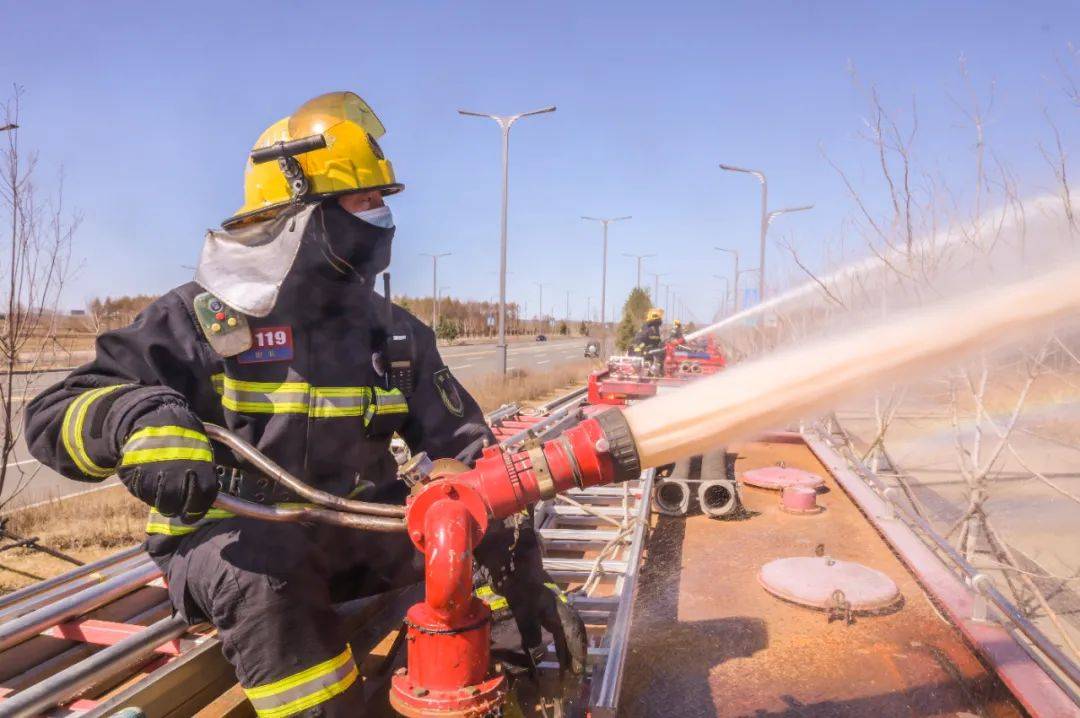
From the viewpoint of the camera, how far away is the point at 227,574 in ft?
6.79

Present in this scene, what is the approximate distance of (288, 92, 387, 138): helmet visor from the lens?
2.60 m

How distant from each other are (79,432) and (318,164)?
1102mm

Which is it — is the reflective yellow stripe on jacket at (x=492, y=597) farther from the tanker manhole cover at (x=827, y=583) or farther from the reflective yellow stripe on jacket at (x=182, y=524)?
the tanker manhole cover at (x=827, y=583)

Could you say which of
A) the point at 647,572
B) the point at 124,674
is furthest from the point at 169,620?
the point at 647,572

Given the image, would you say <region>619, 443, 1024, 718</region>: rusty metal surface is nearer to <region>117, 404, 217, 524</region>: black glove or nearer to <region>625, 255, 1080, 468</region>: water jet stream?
<region>625, 255, 1080, 468</region>: water jet stream

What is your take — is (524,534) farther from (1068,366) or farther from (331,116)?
(1068,366)

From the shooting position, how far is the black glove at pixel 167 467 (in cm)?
185

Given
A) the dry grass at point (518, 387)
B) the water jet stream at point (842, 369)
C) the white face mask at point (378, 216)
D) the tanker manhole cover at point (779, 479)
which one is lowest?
the dry grass at point (518, 387)

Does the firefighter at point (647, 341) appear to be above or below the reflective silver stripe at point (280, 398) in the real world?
above

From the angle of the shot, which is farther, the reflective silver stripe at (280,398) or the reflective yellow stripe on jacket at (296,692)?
the reflective silver stripe at (280,398)

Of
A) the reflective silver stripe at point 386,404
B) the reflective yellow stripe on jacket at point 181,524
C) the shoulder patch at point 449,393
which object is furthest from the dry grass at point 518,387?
the reflective yellow stripe on jacket at point 181,524

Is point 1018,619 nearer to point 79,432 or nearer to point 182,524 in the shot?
point 182,524

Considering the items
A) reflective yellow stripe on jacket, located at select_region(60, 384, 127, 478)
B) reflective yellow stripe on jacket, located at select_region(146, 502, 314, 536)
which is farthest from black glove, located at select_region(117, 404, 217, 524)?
reflective yellow stripe on jacket, located at select_region(146, 502, 314, 536)

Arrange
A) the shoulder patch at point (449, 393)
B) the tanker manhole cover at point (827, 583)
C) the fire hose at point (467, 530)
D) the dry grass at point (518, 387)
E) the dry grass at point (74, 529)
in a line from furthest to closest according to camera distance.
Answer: the dry grass at point (518, 387) → the dry grass at point (74, 529) → the tanker manhole cover at point (827, 583) → the shoulder patch at point (449, 393) → the fire hose at point (467, 530)
